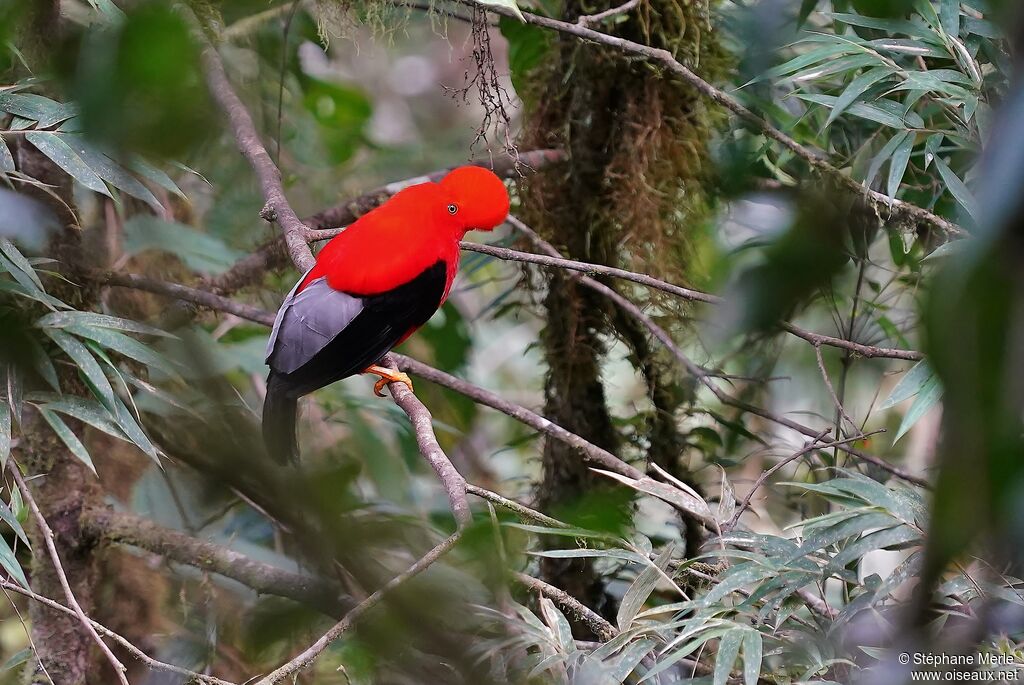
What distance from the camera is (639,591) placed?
1.55m

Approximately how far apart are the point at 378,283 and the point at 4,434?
2.94 feet

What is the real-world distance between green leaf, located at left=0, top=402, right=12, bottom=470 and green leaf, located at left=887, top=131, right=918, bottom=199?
1.70m

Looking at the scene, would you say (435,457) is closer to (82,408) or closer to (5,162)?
(82,408)

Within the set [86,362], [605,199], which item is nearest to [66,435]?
[86,362]

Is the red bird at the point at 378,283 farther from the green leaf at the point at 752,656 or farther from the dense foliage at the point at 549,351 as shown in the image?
the green leaf at the point at 752,656

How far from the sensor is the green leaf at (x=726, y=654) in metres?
1.25

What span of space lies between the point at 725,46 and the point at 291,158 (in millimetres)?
1460

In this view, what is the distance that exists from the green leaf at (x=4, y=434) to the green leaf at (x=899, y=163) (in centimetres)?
170

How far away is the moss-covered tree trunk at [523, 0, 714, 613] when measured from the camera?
2.53 meters

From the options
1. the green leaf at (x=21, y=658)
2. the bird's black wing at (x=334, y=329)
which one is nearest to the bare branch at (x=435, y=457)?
the bird's black wing at (x=334, y=329)

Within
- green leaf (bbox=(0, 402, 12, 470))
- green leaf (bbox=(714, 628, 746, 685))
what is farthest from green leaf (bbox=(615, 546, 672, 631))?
green leaf (bbox=(0, 402, 12, 470))

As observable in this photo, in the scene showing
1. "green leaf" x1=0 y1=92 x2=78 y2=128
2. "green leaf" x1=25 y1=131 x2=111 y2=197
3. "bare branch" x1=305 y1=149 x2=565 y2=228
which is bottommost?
"bare branch" x1=305 y1=149 x2=565 y2=228

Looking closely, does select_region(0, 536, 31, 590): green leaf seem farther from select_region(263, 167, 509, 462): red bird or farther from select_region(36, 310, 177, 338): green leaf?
select_region(263, 167, 509, 462): red bird

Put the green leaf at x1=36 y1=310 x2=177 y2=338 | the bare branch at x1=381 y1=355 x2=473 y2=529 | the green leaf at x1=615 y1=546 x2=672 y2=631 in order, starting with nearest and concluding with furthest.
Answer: the bare branch at x1=381 y1=355 x2=473 y2=529 < the green leaf at x1=615 y1=546 x2=672 y2=631 < the green leaf at x1=36 y1=310 x2=177 y2=338
